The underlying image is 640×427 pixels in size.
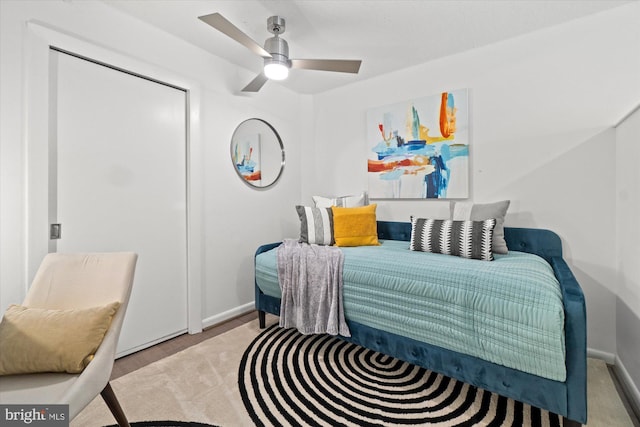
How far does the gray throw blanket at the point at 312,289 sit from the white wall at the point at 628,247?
164 cm

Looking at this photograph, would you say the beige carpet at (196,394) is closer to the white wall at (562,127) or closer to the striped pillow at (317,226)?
the white wall at (562,127)

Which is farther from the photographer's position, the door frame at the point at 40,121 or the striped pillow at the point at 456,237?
the striped pillow at the point at 456,237

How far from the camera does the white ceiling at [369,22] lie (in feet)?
6.31

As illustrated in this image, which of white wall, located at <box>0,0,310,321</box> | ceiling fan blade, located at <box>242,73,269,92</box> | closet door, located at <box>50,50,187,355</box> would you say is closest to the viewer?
white wall, located at <box>0,0,310,321</box>

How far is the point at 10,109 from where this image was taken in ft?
5.24

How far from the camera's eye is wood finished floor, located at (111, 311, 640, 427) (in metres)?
1.70

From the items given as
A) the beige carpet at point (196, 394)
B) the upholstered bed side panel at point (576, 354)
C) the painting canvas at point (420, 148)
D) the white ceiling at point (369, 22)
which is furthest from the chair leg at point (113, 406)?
the painting canvas at point (420, 148)

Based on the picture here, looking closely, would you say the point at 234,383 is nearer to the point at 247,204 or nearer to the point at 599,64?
the point at 247,204

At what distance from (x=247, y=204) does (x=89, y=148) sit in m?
1.33

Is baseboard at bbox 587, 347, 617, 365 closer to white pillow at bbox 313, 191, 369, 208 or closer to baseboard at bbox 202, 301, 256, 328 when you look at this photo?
white pillow at bbox 313, 191, 369, 208

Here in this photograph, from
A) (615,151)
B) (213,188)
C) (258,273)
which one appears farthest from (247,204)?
(615,151)

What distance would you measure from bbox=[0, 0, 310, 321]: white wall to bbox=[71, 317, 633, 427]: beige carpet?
665mm

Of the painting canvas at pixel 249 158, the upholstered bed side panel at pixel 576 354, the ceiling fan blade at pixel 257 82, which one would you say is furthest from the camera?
the painting canvas at pixel 249 158

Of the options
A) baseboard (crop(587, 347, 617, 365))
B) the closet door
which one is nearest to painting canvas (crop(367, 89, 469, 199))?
baseboard (crop(587, 347, 617, 365))
